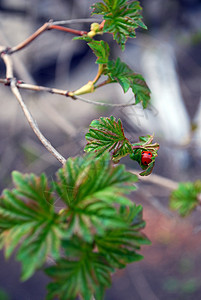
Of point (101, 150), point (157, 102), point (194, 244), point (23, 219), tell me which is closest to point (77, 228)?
point (23, 219)

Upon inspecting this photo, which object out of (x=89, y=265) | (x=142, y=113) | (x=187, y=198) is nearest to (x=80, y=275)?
(x=89, y=265)

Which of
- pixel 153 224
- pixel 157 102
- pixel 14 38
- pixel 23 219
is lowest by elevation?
pixel 153 224

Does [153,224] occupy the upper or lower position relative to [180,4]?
lower

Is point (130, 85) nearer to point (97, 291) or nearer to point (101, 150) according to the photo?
point (101, 150)

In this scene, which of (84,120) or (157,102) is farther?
(84,120)

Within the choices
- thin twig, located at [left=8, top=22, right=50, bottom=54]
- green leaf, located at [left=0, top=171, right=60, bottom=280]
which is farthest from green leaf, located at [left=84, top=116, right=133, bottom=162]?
thin twig, located at [left=8, top=22, right=50, bottom=54]

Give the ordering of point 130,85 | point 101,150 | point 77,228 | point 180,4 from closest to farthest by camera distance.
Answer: point 77,228, point 101,150, point 130,85, point 180,4

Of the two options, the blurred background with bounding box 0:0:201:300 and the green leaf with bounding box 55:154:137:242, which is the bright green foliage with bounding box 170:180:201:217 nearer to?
the blurred background with bounding box 0:0:201:300

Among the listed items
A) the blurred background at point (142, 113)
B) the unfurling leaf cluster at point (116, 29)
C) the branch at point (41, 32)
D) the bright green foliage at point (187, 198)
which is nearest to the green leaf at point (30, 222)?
the unfurling leaf cluster at point (116, 29)
